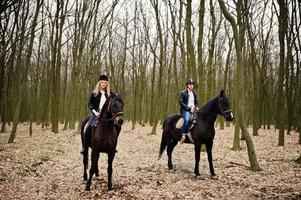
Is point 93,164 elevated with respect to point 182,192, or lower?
elevated

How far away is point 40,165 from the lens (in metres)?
11.9

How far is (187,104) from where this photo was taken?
36.2 feet

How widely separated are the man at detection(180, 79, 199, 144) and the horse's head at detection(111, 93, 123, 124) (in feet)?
11.4

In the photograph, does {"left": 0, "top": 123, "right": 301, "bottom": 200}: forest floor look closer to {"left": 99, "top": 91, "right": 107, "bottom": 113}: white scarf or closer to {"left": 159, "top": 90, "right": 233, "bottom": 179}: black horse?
{"left": 159, "top": 90, "right": 233, "bottom": 179}: black horse

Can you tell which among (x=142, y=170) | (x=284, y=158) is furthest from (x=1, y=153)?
(x=284, y=158)

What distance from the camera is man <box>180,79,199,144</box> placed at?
1079 centimetres

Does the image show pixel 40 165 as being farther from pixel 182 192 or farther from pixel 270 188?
pixel 270 188

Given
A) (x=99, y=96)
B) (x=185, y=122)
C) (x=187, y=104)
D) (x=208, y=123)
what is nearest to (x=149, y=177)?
(x=185, y=122)

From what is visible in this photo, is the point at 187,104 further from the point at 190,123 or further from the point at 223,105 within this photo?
the point at 223,105

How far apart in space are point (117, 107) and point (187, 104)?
3818mm

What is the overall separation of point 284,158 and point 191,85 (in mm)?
5477

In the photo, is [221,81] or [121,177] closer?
[121,177]

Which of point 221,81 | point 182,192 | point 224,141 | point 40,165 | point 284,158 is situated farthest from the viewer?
point 221,81

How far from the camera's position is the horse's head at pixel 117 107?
25.3 ft
